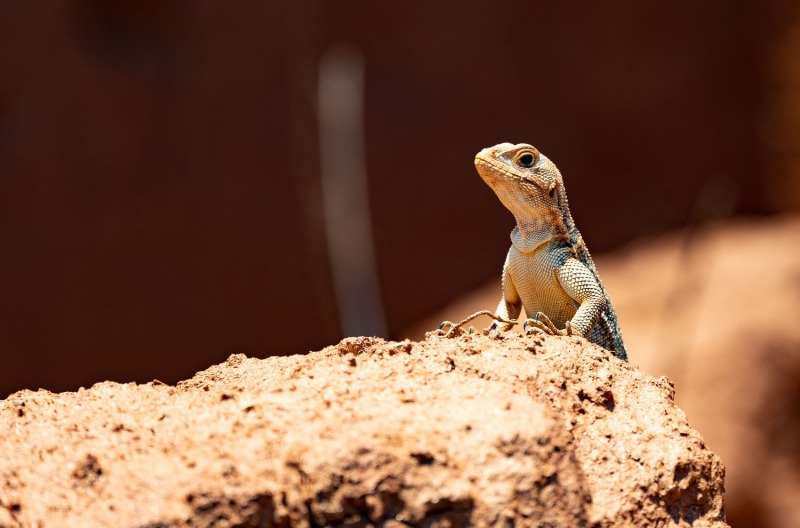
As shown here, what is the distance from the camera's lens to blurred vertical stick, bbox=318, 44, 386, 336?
12.4 metres

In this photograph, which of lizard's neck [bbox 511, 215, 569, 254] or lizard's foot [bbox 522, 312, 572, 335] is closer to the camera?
lizard's foot [bbox 522, 312, 572, 335]

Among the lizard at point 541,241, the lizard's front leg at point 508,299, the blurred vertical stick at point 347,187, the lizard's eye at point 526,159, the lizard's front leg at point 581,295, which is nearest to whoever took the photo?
the lizard's front leg at point 581,295

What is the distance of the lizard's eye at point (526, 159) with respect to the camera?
179 inches

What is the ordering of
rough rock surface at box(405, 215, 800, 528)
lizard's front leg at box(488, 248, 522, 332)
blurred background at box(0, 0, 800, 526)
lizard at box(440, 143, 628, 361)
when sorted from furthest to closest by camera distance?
blurred background at box(0, 0, 800, 526)
rough rock surface at box(405, 215, 800, 528)
lizard's front leg at box(488, 248, 522, 332)
lizard at box(440, 143, 628, 361)

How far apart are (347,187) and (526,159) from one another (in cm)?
817

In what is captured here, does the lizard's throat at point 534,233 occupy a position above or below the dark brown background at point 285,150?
below

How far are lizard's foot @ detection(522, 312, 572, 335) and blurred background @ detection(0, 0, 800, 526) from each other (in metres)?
8.03

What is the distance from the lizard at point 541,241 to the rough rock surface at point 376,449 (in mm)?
1003

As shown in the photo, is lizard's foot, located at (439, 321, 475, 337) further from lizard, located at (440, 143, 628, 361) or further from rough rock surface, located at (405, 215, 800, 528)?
rough rock surface, located at (405, 215, 800, 528)

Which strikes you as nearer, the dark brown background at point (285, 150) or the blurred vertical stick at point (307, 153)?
the dark brown background at point (285, 150)

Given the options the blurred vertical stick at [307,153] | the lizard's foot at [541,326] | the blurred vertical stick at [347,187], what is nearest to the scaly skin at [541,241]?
the lizard's foot at [541,326]

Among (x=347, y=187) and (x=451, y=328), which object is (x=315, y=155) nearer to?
(x=347, y=187)

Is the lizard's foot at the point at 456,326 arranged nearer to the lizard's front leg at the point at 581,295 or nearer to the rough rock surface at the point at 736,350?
the lizard's front leg at the point at 581,295

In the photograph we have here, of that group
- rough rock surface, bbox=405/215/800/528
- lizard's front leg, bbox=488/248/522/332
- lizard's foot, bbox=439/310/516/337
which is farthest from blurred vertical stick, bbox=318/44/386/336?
lizard's foot, bbox=439/310/516/337
